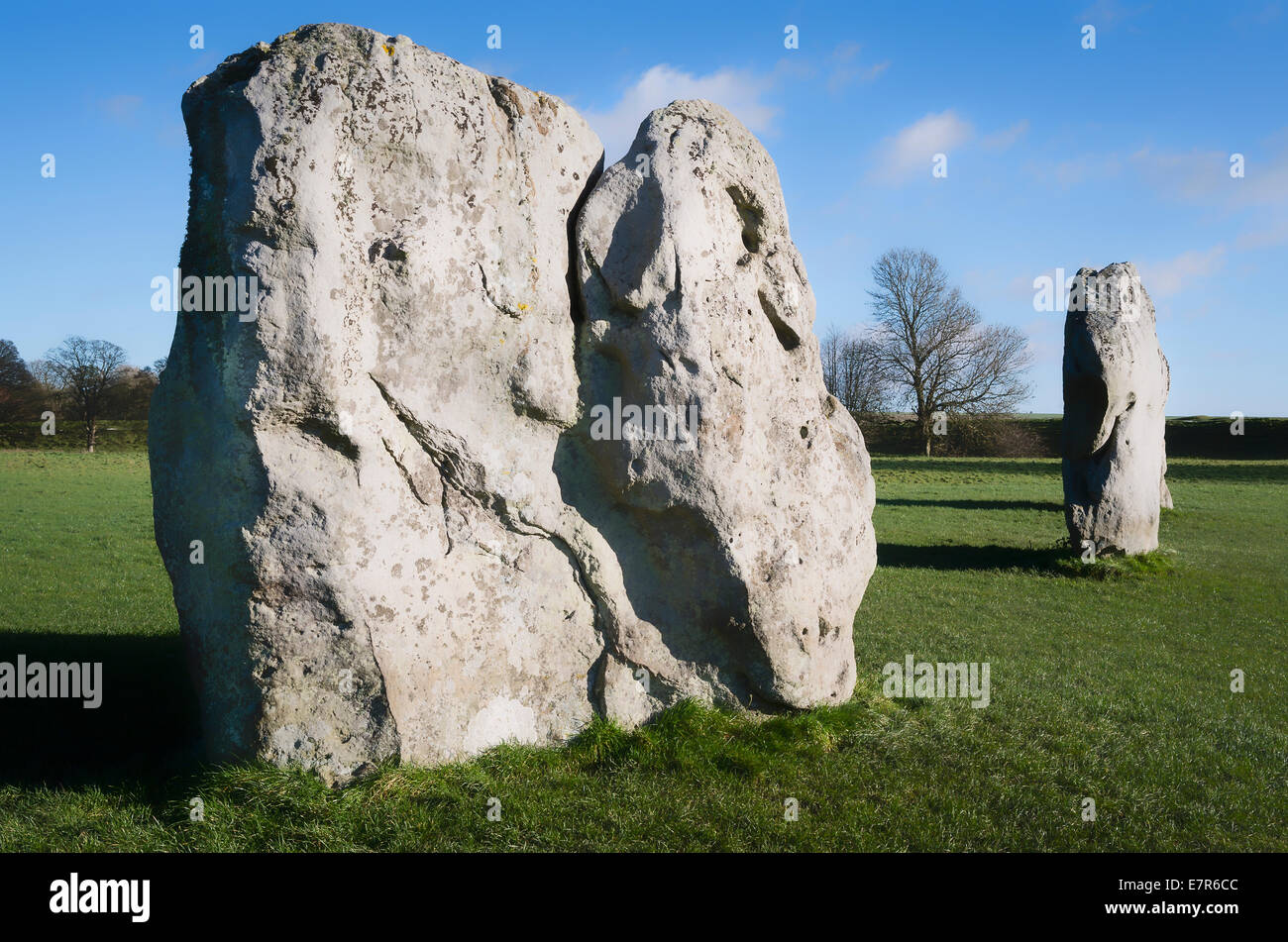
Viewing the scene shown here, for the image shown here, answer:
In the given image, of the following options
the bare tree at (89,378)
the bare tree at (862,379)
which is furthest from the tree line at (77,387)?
the bare tree at (862,379)

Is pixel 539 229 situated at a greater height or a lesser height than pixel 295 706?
greater

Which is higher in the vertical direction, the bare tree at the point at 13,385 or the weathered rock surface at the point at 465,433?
the bare tree at the point at 13,385

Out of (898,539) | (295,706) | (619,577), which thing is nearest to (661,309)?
(619,577)

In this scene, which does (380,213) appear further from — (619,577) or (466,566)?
(619,577)

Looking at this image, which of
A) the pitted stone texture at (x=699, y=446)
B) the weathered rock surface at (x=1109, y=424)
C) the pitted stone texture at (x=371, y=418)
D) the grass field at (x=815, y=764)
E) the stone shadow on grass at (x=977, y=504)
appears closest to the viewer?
the grass field at (x=815, y=764)

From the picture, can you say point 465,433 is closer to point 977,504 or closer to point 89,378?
point 977,504

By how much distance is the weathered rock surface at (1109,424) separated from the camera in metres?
14.8

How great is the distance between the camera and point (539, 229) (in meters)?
6.48

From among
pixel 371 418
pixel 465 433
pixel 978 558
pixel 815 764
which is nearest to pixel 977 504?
pixel 978 558

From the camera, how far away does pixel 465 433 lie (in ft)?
19.8

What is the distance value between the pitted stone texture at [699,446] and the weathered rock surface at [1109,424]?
9656 mm

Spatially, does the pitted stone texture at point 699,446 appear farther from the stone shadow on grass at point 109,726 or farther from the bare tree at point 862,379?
the bare tree at point 862,379

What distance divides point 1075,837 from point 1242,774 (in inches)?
86.2

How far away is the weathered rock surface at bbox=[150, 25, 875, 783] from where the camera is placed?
5406 millimetres
